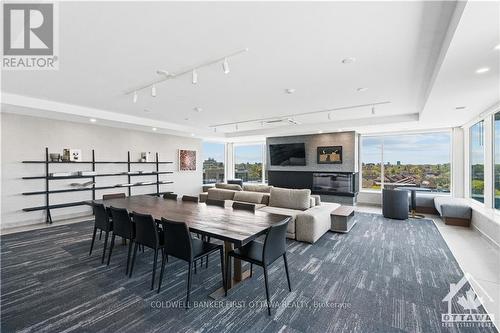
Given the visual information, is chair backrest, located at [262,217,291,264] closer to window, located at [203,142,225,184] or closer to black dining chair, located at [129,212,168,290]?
black dining chair, located at [129,212,168,290]

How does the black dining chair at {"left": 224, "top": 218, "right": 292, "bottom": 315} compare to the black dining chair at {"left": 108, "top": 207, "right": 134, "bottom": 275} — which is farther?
the black dining chair at {"left": 108, "top": 207, "right": 134, "bottom": 275}

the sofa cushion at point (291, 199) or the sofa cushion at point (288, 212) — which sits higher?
the sofa cushion at point (291, 199)

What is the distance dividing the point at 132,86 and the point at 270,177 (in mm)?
6265

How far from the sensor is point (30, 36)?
2.47 meters

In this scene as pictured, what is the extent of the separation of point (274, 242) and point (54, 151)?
605 cm

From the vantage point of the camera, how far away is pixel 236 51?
106 inches

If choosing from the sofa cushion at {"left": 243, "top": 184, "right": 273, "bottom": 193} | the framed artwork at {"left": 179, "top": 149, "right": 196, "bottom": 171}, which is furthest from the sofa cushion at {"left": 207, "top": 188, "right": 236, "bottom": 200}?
the framed artwork at {"left": 179, "top": 149, "right": 196, "bottom": 171}

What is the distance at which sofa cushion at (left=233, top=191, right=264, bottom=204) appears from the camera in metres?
5.48

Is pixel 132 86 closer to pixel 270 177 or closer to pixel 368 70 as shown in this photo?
pixel 368 70

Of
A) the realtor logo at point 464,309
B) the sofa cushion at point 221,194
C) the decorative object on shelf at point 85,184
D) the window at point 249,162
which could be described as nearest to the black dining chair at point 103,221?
the sofa cushion at point 221,194

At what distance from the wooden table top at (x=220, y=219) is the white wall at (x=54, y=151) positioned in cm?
315

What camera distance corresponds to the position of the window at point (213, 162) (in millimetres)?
10412

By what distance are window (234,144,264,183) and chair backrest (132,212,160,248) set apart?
7.95m

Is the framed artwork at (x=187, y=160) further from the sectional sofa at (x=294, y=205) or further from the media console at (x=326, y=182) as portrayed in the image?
the media console at (x=326, y=182)
